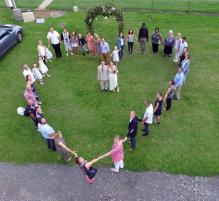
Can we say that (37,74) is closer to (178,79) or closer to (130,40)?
(130,40)

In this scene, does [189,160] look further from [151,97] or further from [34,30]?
[34,30]

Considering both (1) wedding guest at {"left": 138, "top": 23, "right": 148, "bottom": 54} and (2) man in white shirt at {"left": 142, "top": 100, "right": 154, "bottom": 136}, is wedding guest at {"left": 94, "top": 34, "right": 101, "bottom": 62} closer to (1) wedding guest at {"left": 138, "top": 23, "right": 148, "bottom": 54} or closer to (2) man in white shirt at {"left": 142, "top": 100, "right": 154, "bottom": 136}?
(1) wedding guest at {"left": 138, "top": 23, "right": 148, "bottom": 54}

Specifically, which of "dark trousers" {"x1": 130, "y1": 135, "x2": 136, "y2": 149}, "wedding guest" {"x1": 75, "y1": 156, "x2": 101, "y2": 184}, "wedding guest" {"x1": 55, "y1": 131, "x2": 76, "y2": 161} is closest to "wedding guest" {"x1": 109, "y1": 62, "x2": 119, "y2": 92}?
"dark trousers" {"x1": 130, "y1": 135, "x2": 136, "y2": 149}

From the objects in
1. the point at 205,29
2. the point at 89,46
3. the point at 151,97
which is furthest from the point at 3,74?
the point at 205,29

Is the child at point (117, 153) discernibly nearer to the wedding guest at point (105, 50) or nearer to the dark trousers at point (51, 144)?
the dark trousers at point (51, 144)

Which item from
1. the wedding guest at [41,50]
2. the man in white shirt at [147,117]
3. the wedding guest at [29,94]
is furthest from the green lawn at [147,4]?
the man in white shirt at [147,117]
